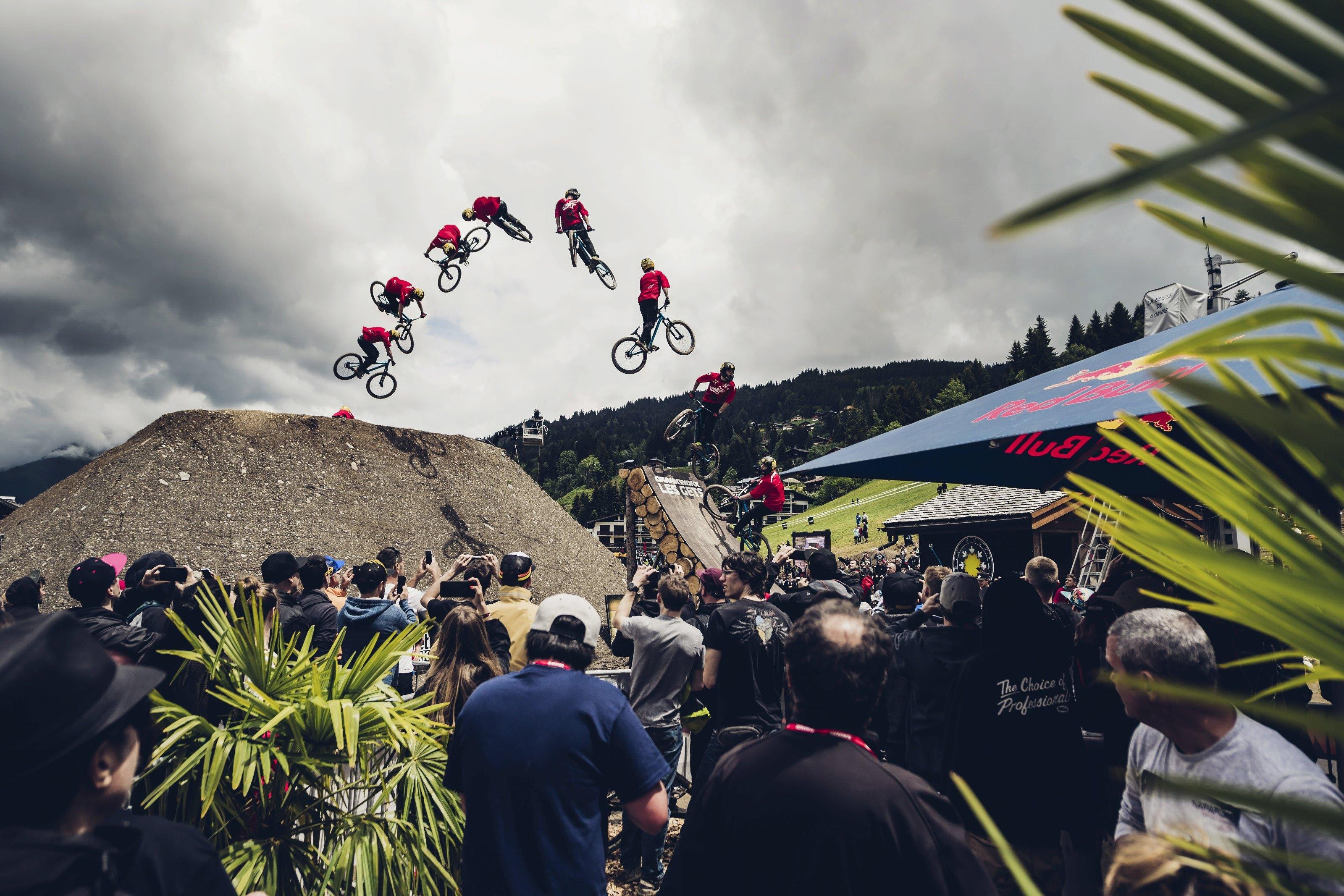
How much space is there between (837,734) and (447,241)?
577 inches

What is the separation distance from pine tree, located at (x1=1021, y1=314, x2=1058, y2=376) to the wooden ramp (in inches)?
3181

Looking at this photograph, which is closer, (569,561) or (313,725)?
(313,725)

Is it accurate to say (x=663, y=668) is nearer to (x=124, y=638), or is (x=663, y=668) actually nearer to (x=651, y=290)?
(x=124, y=638)

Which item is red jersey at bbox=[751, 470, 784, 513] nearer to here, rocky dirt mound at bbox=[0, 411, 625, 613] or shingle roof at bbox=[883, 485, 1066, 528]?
rocky dirt mound at bbox=[0, 411, 625, 613]

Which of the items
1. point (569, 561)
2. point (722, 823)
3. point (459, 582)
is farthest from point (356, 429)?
point (722, 823)

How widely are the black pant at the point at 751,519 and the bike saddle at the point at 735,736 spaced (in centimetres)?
848

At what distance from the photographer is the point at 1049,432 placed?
3.85 m

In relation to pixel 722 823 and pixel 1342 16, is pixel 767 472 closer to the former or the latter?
pixel 722 823

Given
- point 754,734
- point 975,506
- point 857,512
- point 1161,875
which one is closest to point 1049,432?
point 754,734

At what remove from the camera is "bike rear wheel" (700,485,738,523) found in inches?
583

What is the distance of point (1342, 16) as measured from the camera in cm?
41

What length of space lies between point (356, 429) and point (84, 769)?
61.5 feet

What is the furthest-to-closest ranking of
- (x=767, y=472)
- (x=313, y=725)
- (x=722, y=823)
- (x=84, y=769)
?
(x=767, y=472), (x=313, y=725), (x=722, y=823), (x=84, y=769)

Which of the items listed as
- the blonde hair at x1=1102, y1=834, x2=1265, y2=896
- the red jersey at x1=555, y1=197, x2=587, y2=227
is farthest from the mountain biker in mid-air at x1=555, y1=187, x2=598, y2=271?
the blonde hair at x1=1102, y1=834, x2=1265, y2=896
